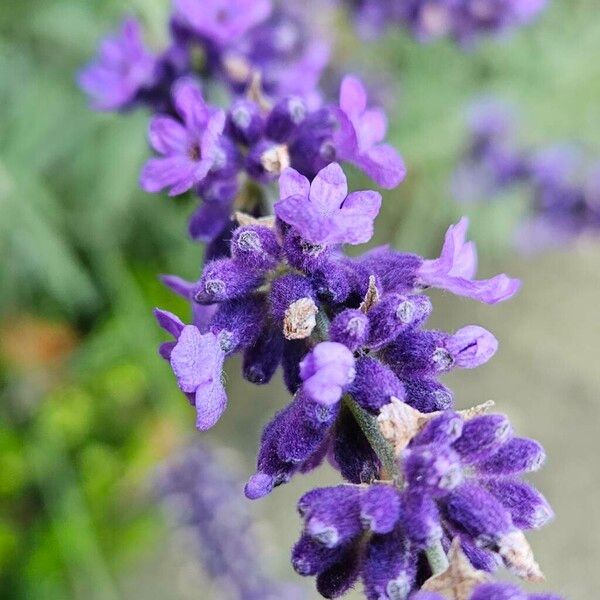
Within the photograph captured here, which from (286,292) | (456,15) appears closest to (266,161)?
(286,292)

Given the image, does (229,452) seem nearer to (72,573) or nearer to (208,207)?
(72,573)

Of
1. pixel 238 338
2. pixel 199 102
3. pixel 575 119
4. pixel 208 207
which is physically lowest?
pixel 238 338

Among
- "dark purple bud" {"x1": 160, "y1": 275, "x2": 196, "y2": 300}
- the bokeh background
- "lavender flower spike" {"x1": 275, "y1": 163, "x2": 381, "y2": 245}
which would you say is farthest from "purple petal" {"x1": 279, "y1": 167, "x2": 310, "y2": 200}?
the bokeh background

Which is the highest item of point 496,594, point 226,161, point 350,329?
point 226,161

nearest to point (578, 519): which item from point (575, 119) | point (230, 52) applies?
point (575, 119)

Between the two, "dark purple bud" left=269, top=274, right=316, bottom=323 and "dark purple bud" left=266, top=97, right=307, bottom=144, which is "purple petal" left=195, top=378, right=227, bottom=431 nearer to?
"dark purple bud" left=269, top=274, right=316, bottom=323

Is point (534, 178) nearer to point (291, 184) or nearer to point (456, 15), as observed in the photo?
point (456, 15)

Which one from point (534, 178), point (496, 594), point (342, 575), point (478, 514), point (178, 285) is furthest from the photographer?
point (534, 178)
